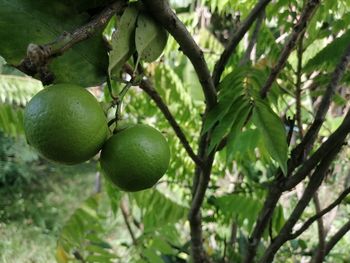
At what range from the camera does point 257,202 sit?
4.54 ft

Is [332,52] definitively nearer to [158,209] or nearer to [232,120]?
[232,120]

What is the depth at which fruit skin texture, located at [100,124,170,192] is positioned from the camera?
1.85 feet

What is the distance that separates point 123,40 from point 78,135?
13 cm

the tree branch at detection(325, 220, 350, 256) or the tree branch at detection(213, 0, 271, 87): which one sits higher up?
the tree branch at detection(213, 0, 271, 87)

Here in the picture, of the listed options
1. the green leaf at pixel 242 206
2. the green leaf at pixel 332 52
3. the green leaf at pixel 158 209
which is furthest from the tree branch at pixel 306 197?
the green leaf at pixel 158 209

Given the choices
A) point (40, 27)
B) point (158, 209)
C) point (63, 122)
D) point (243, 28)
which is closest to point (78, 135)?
point (63, 122)

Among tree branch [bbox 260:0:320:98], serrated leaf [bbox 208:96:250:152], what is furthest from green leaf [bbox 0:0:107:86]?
tree branch [bbox 260:0:320:98]

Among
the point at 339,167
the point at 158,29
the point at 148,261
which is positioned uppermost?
the point at 339,167

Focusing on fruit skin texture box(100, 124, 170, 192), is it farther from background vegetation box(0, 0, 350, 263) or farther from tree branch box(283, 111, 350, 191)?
tree branch box(283, 111, 350, 191)

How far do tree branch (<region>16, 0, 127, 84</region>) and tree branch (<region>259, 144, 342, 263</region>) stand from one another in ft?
1.80

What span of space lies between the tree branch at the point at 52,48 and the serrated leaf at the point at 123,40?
0.19ft

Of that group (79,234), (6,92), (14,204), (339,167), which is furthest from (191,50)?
(14,204)

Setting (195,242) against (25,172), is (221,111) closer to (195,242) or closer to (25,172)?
(195,242)

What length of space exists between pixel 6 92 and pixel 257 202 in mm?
1791
